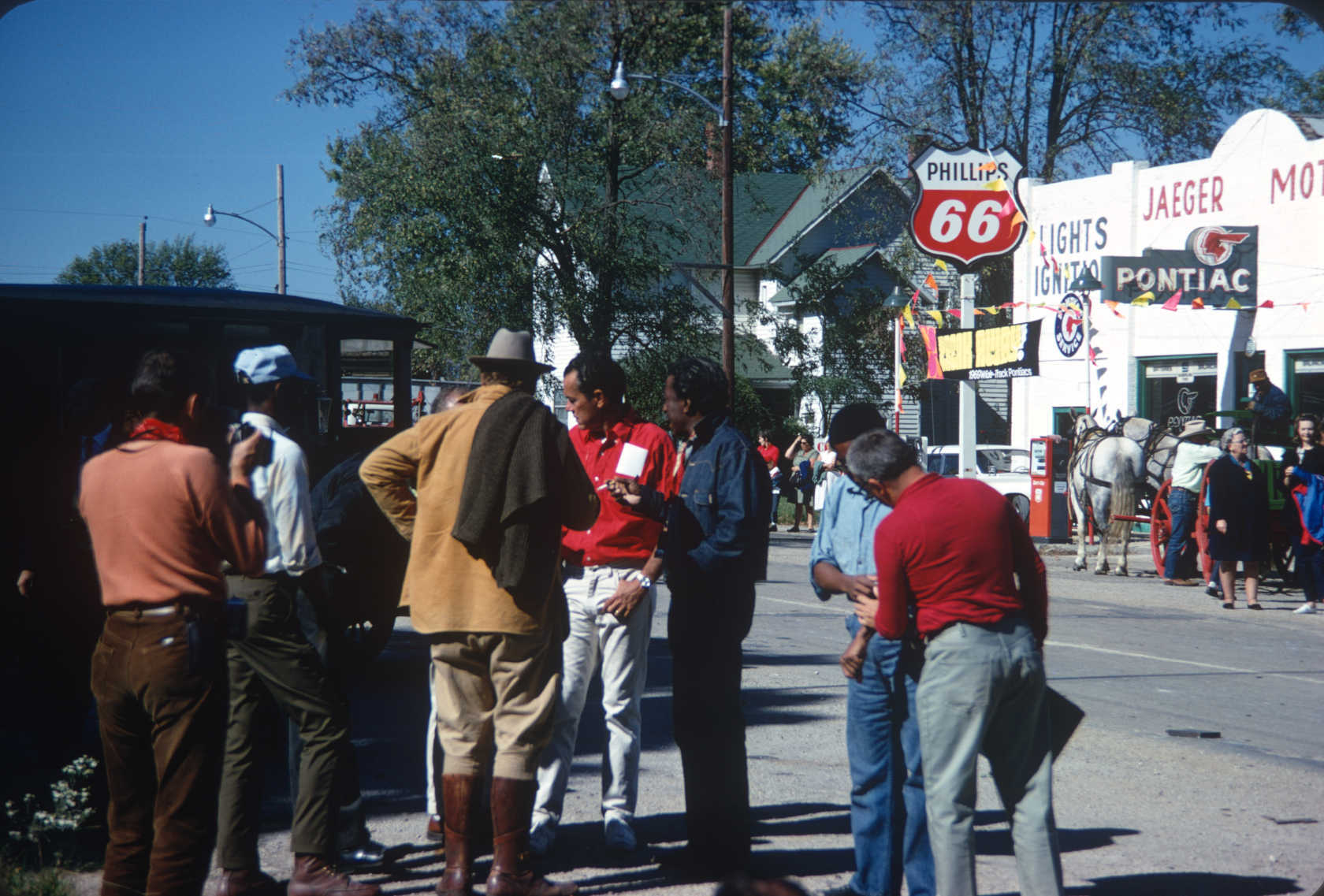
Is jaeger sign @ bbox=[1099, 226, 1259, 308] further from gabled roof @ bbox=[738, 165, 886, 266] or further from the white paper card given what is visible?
the white paper card

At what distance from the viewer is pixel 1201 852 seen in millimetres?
5445

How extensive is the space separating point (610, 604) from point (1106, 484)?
1441cm

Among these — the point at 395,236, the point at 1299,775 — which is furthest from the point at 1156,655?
the point at 395,236

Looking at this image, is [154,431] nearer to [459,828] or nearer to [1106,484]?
[459,828]

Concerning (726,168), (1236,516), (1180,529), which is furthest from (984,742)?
(726,168)

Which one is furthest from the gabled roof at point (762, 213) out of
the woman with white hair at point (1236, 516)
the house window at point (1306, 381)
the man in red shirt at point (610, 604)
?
the man in red shirt at point (610, 604)

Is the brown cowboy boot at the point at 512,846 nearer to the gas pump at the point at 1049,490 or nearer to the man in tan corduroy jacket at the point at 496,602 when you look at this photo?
the man in tan corduroy jacket at the point at 496,602

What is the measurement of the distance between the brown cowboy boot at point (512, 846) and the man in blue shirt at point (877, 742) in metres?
1.06

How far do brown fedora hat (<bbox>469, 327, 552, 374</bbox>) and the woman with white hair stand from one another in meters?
11.1

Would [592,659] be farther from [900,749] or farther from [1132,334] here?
[1132,334]

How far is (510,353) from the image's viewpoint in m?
4.88

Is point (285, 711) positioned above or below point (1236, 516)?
below

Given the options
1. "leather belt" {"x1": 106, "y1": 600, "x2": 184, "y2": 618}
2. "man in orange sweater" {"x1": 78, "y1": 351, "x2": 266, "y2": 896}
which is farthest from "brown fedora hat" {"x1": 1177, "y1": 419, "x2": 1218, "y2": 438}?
"leather belt" {"x1": 106, "y1": 600, "x2": 184, "y2": 618}

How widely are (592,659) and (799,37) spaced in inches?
936
